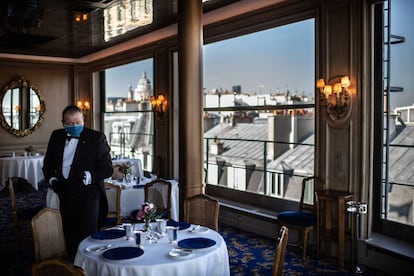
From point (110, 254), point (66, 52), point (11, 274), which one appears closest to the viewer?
point (110, 254)

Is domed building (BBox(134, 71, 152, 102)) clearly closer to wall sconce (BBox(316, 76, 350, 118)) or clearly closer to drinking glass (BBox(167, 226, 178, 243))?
wall sconce (BBox(316, 76, 350, 118))

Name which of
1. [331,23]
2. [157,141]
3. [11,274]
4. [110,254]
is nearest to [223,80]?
[157,141]

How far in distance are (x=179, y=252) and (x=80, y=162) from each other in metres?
1.28

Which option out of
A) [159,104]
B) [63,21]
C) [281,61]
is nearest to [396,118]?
[281,61]

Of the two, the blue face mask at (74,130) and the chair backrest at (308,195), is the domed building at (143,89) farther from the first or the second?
→ the blue face mask at (74,130)

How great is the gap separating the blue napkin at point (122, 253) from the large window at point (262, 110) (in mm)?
3970

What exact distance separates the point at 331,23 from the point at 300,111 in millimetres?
1885

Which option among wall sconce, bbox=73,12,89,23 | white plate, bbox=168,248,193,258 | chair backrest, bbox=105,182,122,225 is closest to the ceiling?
wall sconce, bbox=73,12,89,23

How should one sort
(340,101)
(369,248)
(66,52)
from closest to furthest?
1. (369,248)
2. (340,101)
3. (66,52)

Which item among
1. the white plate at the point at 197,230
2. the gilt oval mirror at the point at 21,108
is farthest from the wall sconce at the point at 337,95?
the gilt oval mirror at the point at 21,108

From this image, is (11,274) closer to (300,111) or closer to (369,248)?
(369,248)

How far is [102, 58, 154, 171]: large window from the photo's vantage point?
1076cm

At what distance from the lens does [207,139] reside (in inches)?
342

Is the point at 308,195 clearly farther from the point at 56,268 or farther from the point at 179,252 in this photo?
the point at 56,268
